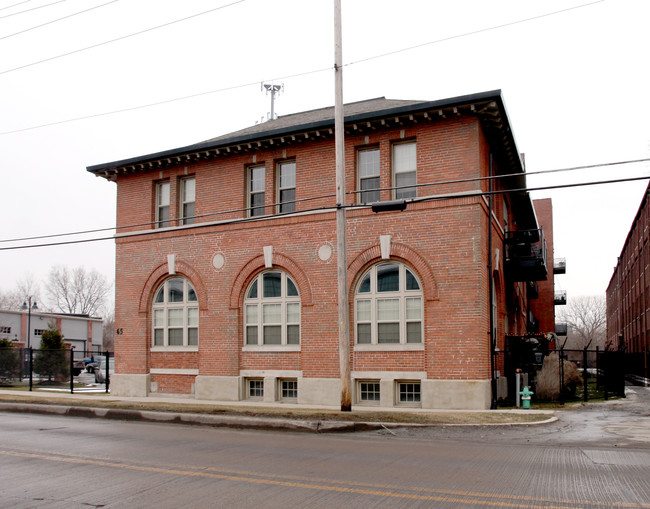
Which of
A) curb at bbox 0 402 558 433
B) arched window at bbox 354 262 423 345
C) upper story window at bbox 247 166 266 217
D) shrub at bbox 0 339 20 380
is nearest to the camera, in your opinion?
curb at bbox 0 402 558 433

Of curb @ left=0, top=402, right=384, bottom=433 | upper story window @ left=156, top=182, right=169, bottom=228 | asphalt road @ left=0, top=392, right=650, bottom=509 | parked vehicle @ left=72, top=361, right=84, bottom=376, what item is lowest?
parked vehicle @ left=72, top=361, right=84, bottom=376

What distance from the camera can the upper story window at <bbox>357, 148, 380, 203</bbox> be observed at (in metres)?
19.3

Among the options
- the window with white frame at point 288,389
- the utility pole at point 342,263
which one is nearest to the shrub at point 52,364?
the window with white frame at point 288,389

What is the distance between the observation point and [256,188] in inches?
846

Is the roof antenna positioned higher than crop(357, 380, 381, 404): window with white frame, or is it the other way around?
the roof antenna

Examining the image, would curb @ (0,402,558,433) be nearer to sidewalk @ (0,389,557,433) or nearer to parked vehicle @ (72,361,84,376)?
sidewalk @ (0,389,557,433)

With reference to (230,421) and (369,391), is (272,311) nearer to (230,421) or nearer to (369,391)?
(369,391)

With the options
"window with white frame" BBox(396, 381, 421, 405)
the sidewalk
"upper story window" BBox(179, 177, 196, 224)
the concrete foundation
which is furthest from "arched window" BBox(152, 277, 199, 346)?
"window with white frame" BBox(396, 381, 421, 405)

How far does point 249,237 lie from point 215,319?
9.79 ft

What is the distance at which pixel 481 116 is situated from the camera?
18000 mm

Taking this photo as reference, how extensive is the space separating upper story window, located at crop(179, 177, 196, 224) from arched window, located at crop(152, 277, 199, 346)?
2270 millimetres

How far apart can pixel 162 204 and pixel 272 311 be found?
6.15 metres

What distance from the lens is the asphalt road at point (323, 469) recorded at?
7109 millimetres

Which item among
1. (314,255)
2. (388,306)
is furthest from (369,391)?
(314,255)
